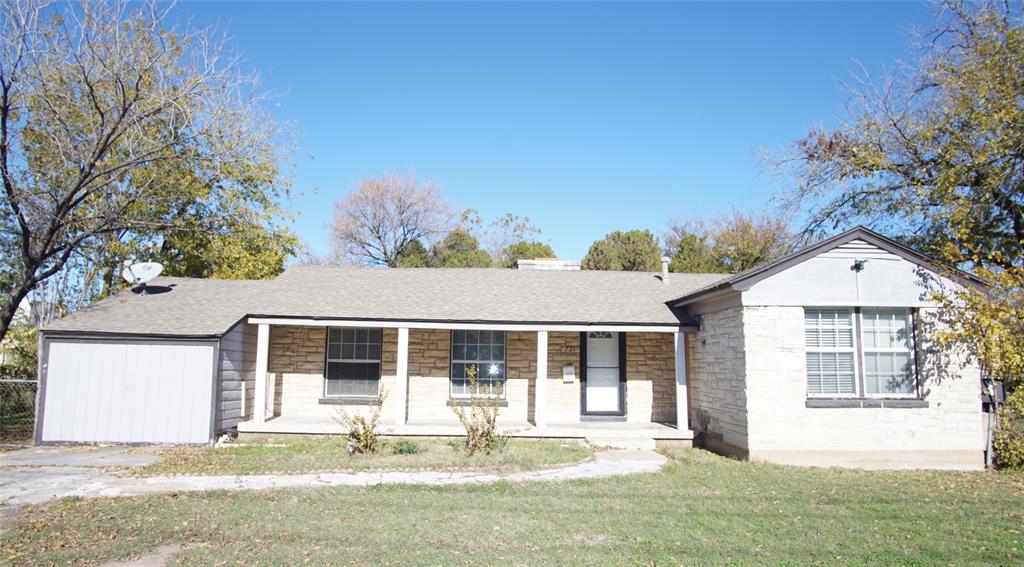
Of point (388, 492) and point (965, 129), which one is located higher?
point (965, 129)

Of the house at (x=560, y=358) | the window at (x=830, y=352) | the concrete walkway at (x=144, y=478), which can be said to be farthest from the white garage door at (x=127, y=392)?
the window at (x=830, y=352)

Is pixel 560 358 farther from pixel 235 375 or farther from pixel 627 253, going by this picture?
pixel 627 253

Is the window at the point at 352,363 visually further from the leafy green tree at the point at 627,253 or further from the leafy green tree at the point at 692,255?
the leafy green tree at the point at 627,253

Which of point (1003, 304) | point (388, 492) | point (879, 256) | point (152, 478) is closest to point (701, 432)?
point (879, 256)

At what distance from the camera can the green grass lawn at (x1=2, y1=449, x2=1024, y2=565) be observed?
5.47 m

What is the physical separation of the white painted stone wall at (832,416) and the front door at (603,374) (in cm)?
387

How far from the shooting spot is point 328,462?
9.72 metres

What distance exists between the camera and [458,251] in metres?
38.3

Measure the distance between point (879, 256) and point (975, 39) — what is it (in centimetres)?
774

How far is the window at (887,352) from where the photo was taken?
10.7 metres

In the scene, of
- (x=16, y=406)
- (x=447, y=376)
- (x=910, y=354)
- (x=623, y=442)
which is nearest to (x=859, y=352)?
(x=910, y=354)

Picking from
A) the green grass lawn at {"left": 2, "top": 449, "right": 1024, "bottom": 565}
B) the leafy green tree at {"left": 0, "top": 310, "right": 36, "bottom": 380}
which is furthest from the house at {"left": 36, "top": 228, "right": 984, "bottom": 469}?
the leafy green tree at {"left": 0, "top": 310, "right": 36, "bottom": 380}

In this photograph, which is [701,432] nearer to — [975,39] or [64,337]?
[975,39]

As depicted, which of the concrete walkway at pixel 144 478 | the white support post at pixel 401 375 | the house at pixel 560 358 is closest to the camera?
the concrete walkway at pixel 144 478
